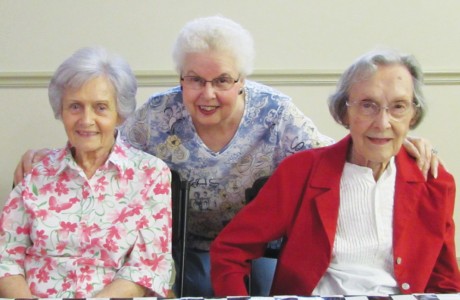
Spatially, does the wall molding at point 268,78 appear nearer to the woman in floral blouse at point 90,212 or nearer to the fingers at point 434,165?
the woman in floral blouse at point 90,212

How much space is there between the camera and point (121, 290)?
1.50 metres

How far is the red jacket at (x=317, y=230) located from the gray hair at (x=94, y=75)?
53cm

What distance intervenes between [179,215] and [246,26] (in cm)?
119

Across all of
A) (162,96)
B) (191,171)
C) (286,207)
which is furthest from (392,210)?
(162,96)

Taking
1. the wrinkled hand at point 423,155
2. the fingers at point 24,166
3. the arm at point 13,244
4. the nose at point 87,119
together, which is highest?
the nose at point 87,119

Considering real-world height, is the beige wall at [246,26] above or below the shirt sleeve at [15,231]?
above

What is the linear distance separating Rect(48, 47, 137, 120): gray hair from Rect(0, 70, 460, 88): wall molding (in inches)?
36.9

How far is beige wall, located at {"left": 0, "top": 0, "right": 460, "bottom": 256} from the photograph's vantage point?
254cm

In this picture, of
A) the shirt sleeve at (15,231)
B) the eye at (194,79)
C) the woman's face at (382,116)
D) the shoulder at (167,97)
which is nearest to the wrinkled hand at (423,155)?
the woman's face at (382,116)

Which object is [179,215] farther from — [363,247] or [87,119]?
[363,247]

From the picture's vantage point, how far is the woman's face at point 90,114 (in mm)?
1603

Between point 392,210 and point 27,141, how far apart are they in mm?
1878

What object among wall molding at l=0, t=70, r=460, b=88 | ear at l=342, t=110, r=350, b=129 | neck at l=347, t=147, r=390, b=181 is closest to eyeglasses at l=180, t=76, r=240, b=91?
ear at l=342, t=110, r=350, b=129

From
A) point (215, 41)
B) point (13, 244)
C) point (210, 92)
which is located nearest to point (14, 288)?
point (13, 244)
